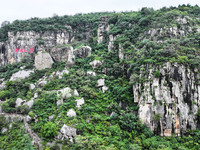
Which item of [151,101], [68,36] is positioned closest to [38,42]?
[68,36]

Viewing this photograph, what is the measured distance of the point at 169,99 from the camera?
780 inches

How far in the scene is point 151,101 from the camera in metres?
20.2

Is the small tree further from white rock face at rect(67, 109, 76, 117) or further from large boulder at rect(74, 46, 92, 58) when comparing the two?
large boulder at rect(74, 46, 92, 58)

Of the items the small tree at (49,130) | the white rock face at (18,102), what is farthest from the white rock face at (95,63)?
the small tree at (49,130)

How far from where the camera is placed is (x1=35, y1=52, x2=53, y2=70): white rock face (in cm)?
3319

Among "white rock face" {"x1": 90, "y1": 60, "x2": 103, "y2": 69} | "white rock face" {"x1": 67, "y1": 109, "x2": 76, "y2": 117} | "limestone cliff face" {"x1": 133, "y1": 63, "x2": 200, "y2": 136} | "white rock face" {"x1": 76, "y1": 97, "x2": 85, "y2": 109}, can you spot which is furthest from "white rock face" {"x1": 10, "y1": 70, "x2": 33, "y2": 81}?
"limestone cliff face" {"x1": 133, "y1": 63, "x2": 200, "y2": 136}

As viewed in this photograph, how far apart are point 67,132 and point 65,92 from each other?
803cm

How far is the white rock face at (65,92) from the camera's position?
24.2 m

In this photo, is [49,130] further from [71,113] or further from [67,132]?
[71,113]

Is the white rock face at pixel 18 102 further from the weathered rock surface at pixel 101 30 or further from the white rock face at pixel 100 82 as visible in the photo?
the weathered rock surface at pixel 101 30

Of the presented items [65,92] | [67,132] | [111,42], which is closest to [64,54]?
[111,42]

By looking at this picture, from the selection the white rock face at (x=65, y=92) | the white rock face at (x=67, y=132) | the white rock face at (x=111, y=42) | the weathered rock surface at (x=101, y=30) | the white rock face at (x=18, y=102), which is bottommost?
the white rock face at (x=67, y=132)

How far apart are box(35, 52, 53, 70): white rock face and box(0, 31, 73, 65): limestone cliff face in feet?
18.7

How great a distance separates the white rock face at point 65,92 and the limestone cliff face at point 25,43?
745 inches
